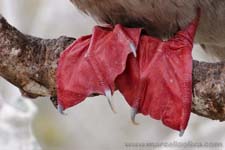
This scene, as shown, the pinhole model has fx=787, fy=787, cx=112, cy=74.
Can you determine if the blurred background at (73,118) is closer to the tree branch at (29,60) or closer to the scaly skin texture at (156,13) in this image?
the scaly skin texture at (156,13)

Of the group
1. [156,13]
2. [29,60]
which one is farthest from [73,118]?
[29,60]

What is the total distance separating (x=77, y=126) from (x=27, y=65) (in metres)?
3.13

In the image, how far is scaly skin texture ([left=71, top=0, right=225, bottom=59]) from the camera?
2.60 metres

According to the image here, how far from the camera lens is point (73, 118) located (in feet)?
18.3

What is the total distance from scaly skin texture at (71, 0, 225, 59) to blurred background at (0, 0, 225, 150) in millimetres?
1497

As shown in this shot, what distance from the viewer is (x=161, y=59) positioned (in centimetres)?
241

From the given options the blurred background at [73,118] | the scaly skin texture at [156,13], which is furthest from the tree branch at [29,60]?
the blurred background at [73,118]

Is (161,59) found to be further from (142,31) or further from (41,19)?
(41,19)

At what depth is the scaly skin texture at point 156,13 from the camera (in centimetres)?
260

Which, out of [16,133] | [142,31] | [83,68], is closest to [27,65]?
[83,68]

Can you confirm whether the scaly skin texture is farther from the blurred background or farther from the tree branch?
the blurred background

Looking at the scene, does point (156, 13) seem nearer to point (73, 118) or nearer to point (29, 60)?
point (29, 60)

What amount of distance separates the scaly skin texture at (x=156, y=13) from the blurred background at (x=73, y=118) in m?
1.50

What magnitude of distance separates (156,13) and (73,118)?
9.88 feet
